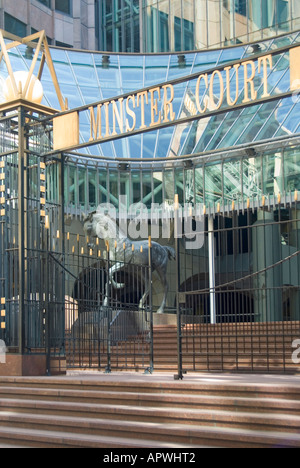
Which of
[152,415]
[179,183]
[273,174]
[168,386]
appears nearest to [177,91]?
[179,183]

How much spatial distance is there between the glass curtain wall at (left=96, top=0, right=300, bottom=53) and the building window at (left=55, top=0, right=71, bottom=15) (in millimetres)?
2750

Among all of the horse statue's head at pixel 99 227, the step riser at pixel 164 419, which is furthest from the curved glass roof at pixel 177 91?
the step riser at pixel 164 419

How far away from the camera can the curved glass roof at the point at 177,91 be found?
25.0m

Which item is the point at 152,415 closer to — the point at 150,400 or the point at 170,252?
the point at 150,400

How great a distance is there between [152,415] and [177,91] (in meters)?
19.9

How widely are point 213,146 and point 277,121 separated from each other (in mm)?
2334

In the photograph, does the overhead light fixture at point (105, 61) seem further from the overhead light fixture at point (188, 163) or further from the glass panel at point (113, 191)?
the overhead light fixture at point (188, 163)

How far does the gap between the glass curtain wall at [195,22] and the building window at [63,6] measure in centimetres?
275

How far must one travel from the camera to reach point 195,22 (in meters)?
38.2

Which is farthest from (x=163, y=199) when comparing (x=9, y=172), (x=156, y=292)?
(x=9, y=172)

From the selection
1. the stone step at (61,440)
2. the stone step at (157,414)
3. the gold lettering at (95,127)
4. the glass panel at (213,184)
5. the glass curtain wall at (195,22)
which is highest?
the glass curtain wall at (195,22)

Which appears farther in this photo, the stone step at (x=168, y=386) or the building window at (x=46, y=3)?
the building window at (x=46, y=3)

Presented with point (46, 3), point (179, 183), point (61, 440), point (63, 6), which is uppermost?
point (63, 6)
